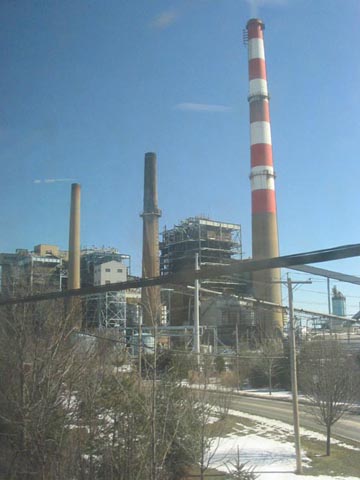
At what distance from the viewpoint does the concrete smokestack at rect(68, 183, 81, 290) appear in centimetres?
4321

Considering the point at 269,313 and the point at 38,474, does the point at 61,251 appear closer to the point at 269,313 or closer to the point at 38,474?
the point at 269,313

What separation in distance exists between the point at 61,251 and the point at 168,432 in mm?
43792

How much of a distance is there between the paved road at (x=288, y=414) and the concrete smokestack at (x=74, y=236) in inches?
761

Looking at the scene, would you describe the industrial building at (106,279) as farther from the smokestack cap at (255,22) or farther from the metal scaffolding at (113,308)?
the smokestack cap at (255,22)

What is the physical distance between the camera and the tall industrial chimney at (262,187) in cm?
3966

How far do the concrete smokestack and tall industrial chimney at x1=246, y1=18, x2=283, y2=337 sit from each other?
1442 cm

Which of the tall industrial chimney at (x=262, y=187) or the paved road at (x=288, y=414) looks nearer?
the paved road at (x=288, y=414)

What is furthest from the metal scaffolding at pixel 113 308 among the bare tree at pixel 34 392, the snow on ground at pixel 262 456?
the bare tree at pixel 34 392

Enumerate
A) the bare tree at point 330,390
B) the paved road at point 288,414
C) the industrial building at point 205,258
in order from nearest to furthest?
1. the bare tree at point 330,390
2. the paved road at point 288,414
3. the industrial building at point 205,258

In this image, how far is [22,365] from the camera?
10445mm

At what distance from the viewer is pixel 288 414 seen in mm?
23766

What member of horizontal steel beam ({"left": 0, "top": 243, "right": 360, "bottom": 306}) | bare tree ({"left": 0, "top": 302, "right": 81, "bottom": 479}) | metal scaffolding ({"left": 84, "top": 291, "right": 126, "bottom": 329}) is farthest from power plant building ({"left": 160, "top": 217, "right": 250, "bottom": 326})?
horizontal steel beam ({"left": 0, "top": 243, "right": 360, "bottom": 306})

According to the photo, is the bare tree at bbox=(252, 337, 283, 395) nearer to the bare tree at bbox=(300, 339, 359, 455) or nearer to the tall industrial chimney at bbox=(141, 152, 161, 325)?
the bare tree at bbox=(300, 339, 359, 455)

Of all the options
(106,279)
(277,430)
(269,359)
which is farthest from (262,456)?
(106,279)
